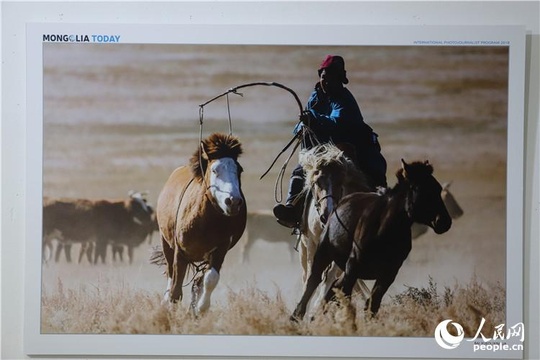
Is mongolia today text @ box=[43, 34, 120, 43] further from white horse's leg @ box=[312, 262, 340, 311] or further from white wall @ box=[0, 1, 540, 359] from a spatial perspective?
white horse's leg @ box=[312, 262, 340, 311]

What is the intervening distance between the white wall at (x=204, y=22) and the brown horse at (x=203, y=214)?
41 centimetres

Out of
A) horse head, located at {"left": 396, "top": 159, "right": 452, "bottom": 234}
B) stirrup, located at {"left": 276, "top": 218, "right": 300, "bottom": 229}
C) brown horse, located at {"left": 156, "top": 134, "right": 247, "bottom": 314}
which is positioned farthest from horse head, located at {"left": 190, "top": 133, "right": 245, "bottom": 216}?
horse head, located at {"left": 396, "top": 159, "right": 452, "bottom": 234}

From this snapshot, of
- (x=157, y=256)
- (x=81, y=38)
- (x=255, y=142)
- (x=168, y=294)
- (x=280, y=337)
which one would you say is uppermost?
(x=81, y=38)

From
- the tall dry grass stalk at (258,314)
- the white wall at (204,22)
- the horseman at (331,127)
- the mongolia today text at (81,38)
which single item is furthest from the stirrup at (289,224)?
the mongolia today text at (81,38)

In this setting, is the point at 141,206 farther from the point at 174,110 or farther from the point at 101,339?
the point at 101,339

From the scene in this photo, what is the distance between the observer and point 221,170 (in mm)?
1824

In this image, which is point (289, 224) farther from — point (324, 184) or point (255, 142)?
point (255, 142)

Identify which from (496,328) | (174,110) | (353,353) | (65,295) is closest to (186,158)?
(174,110)

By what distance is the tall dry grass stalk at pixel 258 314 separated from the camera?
5.92 ft

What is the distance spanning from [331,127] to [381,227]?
0.34 meters

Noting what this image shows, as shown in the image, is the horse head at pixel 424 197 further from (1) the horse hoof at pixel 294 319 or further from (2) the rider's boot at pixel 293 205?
(1) the horse hoof at pixel 294 319

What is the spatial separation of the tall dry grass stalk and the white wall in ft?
0.43

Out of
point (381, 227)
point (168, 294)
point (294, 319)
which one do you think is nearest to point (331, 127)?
point (381, 227)

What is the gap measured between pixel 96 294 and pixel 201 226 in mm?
384
